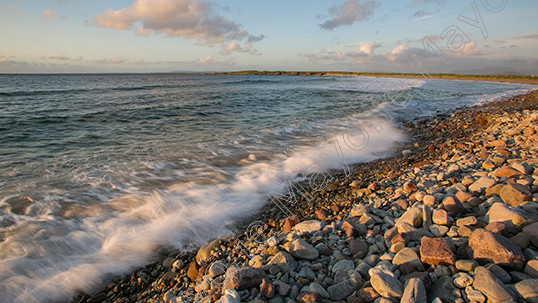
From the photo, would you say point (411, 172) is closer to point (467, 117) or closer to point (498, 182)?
point (498, 182)

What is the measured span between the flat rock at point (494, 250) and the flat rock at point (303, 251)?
1.23 meters

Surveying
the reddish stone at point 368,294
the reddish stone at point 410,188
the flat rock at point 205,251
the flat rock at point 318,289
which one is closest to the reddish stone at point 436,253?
the reddish stone at point 368,294

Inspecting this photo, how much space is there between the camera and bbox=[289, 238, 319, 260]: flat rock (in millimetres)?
2414

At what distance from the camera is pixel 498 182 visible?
3.11m

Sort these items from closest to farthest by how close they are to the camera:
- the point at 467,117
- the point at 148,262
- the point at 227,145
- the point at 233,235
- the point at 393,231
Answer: the point at 393,231
the point at 148,262
the point at 233,235
the point at 227,145
the point at 467,117

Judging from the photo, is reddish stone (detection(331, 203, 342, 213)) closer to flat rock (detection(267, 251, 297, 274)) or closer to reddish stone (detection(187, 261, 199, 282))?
flat rock (detection(267, 251, 297, 274))

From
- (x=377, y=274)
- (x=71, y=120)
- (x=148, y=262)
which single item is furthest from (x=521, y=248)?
(x=71, y=120)

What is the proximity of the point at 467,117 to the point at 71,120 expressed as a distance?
16719 millimetres

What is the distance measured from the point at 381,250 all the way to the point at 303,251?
28.8 inches

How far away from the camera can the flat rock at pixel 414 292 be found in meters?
1.68

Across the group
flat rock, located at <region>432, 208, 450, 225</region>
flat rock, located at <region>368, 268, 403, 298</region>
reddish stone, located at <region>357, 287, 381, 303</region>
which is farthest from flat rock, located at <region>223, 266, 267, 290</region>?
flat rock, located at <region>432, 208, 450, 225</region>

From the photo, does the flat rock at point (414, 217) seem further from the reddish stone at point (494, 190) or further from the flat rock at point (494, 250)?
the reddish stone at point (494, 190)

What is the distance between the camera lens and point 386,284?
71.4 inches

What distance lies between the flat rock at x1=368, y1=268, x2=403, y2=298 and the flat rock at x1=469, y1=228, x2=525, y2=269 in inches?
25.5
